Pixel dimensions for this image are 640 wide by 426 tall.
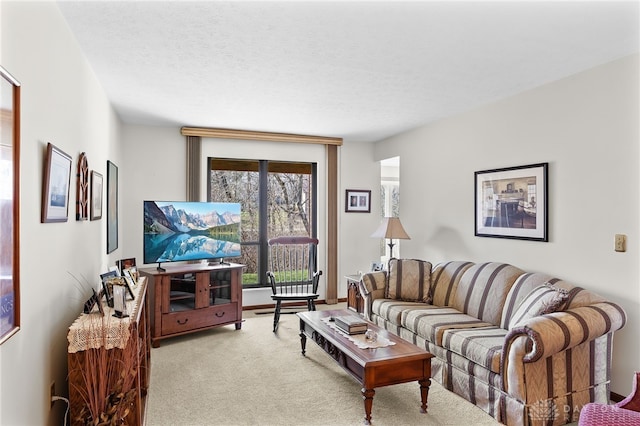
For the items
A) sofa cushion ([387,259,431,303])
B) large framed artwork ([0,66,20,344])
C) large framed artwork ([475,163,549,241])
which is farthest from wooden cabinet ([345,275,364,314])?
large framed artwork ([0,66,20,344])

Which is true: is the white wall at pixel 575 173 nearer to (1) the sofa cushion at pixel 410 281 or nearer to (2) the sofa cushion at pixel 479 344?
(1) the sofa cushion at pixel 410 281

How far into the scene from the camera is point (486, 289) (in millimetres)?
3754

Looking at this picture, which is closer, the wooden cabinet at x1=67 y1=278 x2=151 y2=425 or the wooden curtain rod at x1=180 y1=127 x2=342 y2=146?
the wooden cabinet at x1=67 y1=278 x2=151 y2=425

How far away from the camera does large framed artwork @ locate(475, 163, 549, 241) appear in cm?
363

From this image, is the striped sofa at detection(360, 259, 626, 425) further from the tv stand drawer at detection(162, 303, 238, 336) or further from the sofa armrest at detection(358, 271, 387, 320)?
the tv stand drawer at detection(162, 303, 238, 336)

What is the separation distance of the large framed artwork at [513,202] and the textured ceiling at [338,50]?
76cm

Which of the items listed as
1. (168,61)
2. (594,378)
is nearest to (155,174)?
(168,61)

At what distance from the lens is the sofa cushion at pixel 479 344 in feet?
9.20

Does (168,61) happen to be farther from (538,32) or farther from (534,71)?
(534,71)

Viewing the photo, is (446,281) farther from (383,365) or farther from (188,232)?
(188,232)

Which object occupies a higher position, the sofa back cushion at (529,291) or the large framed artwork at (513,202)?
the large framed artwork at (513,202)

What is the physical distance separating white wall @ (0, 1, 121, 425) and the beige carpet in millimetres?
879

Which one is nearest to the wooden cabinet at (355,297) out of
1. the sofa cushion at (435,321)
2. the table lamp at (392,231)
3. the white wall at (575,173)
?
the table lamp at (392,231)

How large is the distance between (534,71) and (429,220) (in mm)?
2285
